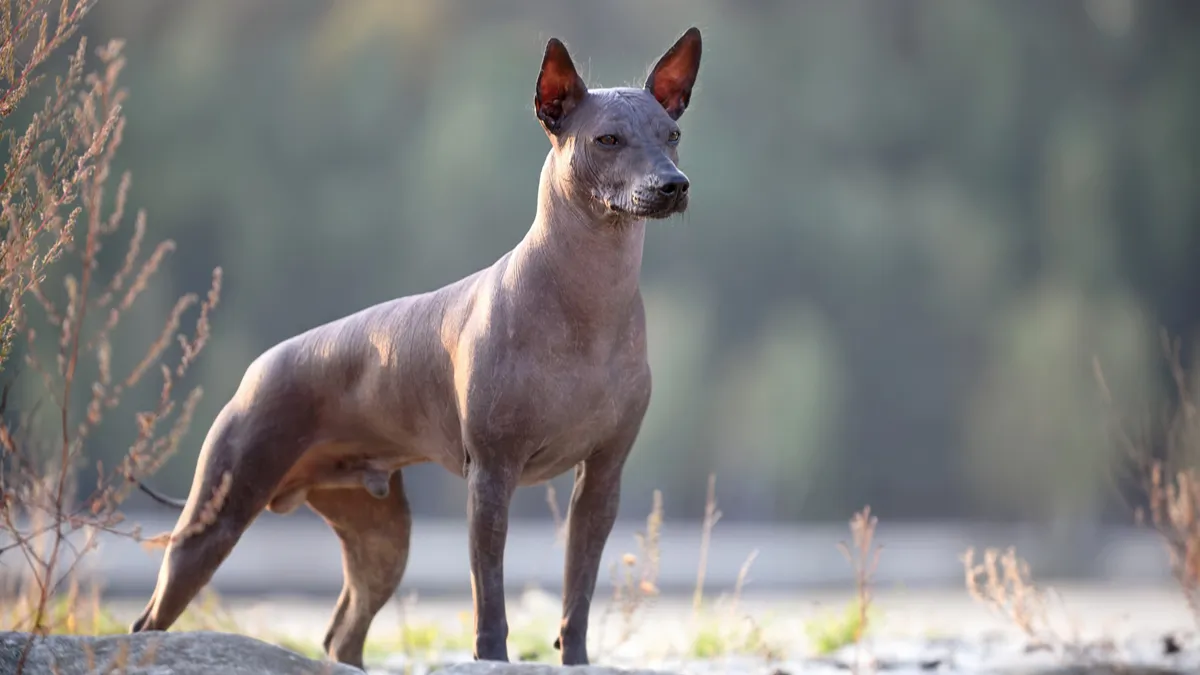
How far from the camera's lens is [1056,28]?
20.0 meters

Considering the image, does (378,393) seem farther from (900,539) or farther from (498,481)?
(900,539)

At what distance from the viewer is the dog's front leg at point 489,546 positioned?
345 centimetres

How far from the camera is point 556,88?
356 cm

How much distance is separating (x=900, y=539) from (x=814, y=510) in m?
1.16

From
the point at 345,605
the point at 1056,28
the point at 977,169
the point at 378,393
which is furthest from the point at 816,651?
the point at 1056,28

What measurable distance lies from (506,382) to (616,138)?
67 cm

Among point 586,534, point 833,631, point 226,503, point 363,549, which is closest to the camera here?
point 586,534

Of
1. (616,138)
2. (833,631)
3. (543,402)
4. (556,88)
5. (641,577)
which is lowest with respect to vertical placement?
(833,631)

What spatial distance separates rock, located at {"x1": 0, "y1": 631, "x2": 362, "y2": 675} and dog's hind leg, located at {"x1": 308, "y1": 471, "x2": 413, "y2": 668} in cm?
117

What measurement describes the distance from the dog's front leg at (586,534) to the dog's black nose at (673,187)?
2.53 feet

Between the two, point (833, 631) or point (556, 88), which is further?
point (833, 631)

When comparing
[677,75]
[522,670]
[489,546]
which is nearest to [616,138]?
[677,75]

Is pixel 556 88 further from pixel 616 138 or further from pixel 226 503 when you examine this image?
pixel 226 503

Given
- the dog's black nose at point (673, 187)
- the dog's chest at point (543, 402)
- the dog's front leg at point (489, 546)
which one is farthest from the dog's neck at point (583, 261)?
the dog's front leg at point (489, 546)
